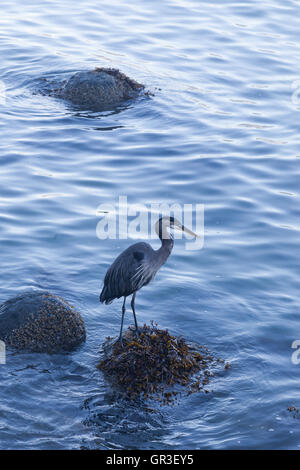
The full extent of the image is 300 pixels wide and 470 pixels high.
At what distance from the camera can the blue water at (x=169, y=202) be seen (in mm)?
10641

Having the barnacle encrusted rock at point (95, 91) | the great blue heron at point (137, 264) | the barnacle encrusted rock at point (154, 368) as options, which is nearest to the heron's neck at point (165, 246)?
the great blue heron at point (137, 264)

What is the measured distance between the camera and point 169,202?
17.0 meters

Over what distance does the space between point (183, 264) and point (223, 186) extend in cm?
349

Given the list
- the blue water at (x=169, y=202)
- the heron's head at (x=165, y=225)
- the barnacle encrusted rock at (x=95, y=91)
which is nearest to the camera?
the blue water at (x=169, y=202)

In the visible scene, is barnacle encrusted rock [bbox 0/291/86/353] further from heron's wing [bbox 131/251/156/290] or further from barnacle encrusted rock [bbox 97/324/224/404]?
heron's wing [bbox 131/251/156/290]

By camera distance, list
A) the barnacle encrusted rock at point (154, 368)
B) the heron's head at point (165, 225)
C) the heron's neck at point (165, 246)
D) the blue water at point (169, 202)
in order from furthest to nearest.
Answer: the heron's neck at point (165, 246) → the heron's head at point (165, 225) → the barnacle encrusted rock at point (154, 368) → the blue water at point (169, 202)

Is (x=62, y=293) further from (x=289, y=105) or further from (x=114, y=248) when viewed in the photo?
(x=289, y=105)

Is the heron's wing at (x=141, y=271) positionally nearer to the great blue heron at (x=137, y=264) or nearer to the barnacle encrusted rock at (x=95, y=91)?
the great blue heron at (x=137, y=264)

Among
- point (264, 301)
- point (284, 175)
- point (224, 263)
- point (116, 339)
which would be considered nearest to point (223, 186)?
point (284, 175)

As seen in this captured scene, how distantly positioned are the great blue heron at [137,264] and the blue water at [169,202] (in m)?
1.15

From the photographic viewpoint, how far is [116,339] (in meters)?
12.2

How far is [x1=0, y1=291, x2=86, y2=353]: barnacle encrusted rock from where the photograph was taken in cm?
1176

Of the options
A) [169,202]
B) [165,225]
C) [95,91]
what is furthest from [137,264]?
[95,91]

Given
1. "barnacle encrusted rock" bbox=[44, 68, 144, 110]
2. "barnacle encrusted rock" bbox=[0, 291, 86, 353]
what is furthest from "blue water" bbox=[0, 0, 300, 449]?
"barnacle encrusted rock" bbox=[44, 68, 144, 110]
